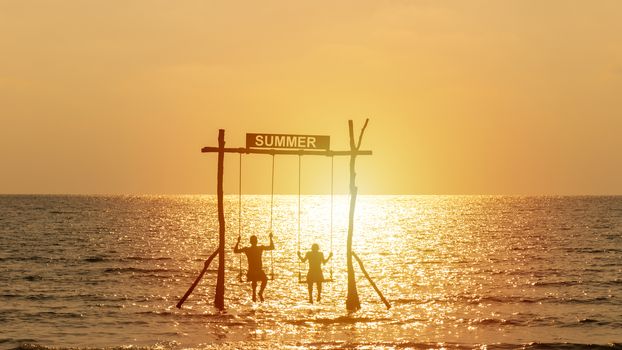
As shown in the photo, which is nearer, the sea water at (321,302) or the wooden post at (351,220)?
the sea water at (321,302)

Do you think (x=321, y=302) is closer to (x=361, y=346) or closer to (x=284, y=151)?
(x=284, y=151)

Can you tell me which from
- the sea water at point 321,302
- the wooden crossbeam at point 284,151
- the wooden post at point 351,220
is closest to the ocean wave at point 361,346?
the sea water at point 321,302

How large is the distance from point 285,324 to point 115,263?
32510 millimetres

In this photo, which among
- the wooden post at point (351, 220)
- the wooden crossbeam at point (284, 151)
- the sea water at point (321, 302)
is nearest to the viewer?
the sea water at point (321, 302)

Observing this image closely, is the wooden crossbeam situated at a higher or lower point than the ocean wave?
higher

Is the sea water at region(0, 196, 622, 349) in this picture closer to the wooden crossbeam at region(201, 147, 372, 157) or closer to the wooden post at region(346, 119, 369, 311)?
the wooden post at region(346, 119, 369, 311)

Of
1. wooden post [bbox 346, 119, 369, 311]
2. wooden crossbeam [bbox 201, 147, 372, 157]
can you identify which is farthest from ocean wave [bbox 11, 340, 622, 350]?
wooden crossbeam [bbox 201, 147, 372, 157]

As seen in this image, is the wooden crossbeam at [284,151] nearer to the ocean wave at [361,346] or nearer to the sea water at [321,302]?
the sea water at [321,302]

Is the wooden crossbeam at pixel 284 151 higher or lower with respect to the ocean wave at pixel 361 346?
higher

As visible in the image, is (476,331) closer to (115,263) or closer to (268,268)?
(268,268)

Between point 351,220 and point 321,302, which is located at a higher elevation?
point 351,220

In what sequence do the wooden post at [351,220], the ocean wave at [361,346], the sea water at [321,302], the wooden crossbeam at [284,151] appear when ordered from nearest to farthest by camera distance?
the ocean wave at [361,346] < the sea water at [321,302] < the wooden crossbeam at [284,151] < the wooden post at [351,220]

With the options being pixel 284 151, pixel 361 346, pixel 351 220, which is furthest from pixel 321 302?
pixel 361 346

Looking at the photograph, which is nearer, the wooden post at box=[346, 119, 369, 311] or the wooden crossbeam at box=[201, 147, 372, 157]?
the wooden crossbeam at box=[201, 147, 372, 157]
